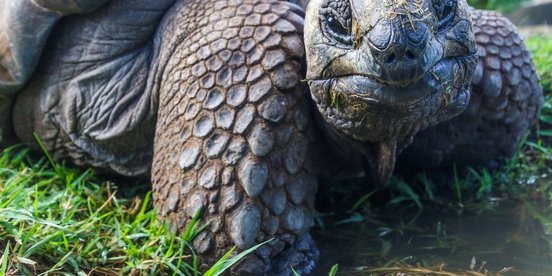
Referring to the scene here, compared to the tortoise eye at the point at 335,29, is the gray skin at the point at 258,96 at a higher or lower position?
lower

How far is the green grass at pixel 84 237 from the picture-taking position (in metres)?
2.17

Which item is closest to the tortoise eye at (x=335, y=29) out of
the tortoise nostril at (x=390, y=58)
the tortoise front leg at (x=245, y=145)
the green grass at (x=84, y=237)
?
the tortoise nostril at (x=390, y=58)

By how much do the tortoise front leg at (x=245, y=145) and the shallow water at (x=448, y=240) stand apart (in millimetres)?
184

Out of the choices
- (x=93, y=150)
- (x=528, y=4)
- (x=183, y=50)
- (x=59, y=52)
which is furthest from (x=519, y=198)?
(x=528, y=4)

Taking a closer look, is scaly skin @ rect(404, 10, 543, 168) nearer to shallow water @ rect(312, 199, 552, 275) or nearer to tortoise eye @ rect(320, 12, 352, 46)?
shallow water @ rect(312, 199, 552, 275)

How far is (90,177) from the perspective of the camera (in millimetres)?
2953

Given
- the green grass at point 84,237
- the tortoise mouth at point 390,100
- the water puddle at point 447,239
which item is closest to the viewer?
the tortoise mouth at point 390,100

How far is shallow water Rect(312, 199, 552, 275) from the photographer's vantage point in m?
2.29

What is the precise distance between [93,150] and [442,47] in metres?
1.46

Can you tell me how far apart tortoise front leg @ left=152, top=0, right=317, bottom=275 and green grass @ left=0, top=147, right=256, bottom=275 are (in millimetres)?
74

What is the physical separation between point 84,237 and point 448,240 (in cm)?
114

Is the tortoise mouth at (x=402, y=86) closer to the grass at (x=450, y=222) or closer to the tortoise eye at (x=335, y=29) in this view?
the tortoise eye at (x=335, y=29)

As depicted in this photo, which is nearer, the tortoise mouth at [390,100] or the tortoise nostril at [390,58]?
the tortoise nostril at [390,58]

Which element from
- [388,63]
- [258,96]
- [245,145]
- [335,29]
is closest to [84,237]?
[245,145]
